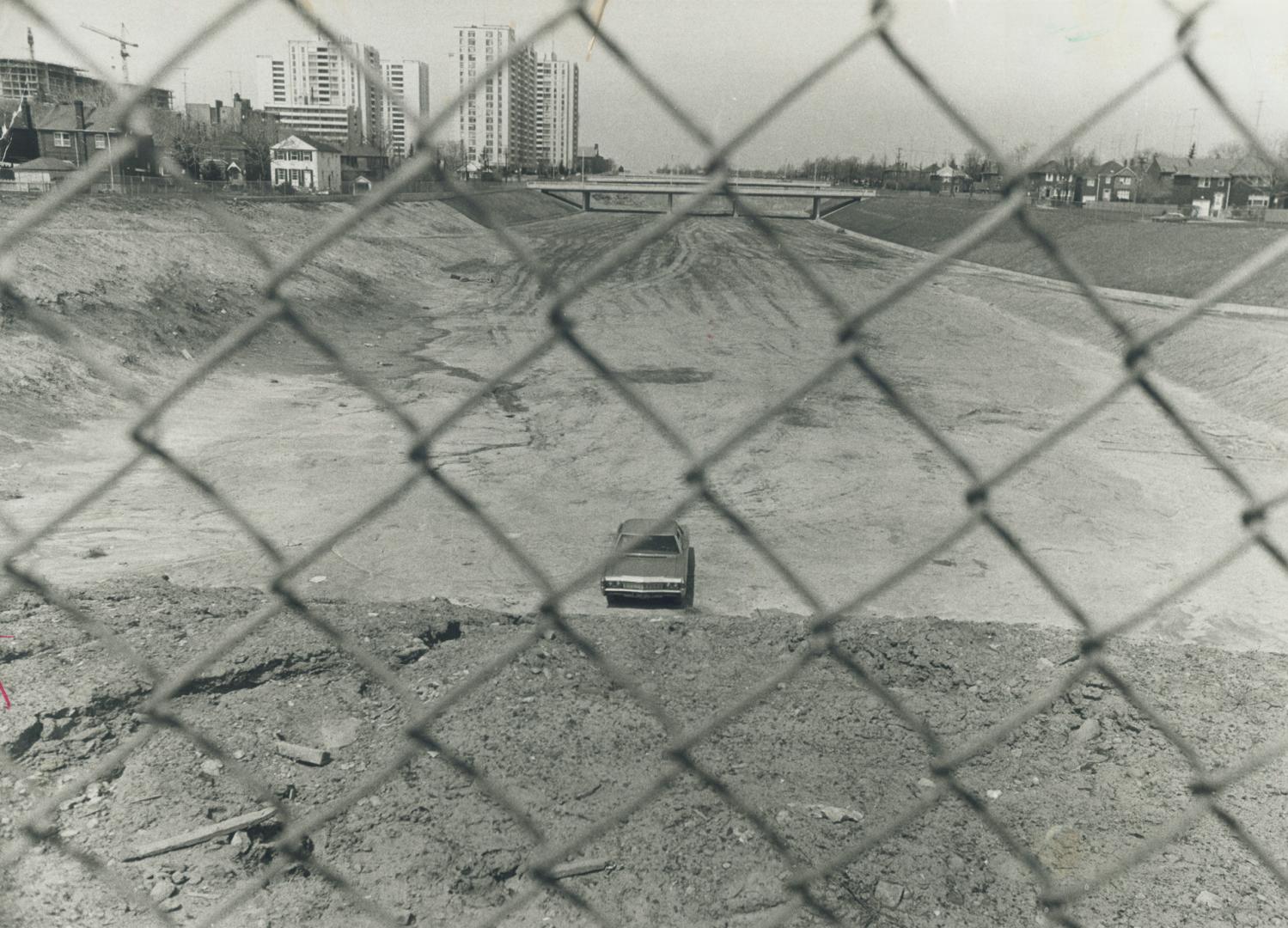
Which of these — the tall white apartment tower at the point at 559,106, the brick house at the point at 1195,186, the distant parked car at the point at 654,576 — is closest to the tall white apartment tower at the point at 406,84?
the tall white apartment tower at the point at 559,106

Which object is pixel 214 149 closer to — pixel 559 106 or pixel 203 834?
pixel 559 106

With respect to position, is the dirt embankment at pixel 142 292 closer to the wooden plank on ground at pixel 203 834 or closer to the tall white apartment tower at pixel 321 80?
the wooden plank on ground at pixel 203 834

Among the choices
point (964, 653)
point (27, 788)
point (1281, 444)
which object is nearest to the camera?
point (27, 788)

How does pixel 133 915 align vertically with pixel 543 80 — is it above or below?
below

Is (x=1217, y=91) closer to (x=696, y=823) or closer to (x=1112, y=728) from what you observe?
(x=696, y=823)

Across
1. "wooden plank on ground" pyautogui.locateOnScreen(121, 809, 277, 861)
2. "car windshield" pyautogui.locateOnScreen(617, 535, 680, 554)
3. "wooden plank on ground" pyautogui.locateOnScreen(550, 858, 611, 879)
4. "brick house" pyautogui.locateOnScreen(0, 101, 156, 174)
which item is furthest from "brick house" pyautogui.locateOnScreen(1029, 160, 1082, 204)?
"car windshield" pyautogui.locateOnScreen(617, 535, 680, 554)

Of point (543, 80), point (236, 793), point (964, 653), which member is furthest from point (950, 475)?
point (543, 80)

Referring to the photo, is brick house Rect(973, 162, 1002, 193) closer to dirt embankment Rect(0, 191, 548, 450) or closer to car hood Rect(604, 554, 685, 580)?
car hood Rect(604, 554, 685, 580)

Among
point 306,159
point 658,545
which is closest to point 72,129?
point 306,159
